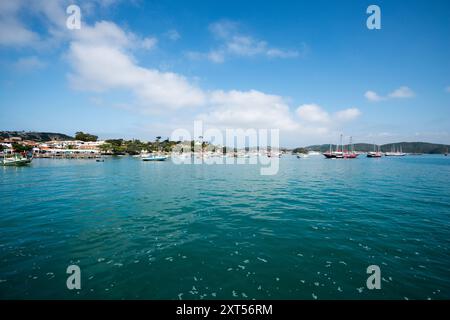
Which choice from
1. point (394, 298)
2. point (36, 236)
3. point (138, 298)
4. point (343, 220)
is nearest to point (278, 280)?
point (394, 298)

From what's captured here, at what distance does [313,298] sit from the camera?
869cm

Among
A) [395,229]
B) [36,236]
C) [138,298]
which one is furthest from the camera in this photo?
[395,229]

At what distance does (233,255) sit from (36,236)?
13.9 metres

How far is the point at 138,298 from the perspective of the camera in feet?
28.3

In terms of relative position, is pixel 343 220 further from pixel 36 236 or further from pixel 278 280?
pixel 36 236

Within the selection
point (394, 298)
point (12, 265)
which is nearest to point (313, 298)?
point (394, 298)

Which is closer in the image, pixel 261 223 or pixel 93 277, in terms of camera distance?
pixel 93 277

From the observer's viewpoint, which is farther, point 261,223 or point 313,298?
point 261,223
